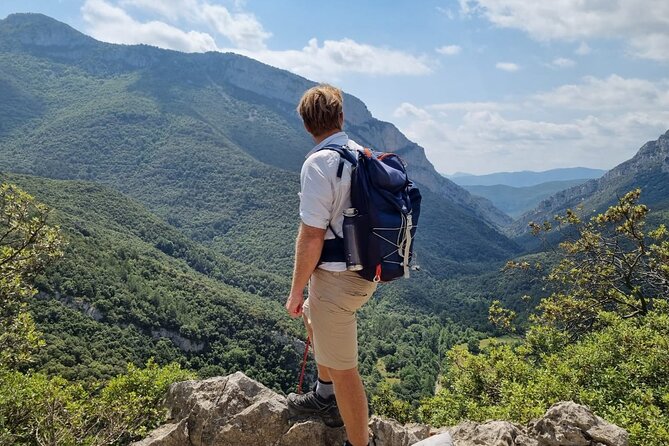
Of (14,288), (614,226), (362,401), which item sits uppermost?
(614,226)

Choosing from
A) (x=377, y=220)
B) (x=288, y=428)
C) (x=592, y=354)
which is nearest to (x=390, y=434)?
(x=288, y=428)

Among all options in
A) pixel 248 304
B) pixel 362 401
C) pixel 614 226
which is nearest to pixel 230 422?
pixel 362 401

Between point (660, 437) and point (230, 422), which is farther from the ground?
point (660, 437)

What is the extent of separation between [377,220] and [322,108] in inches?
45.2

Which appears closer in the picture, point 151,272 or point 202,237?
point 151,272

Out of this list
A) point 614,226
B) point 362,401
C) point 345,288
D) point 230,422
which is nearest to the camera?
point 345,288

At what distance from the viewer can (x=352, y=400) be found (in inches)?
160

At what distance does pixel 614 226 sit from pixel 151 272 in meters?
72.4

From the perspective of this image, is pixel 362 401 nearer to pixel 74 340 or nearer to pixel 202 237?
pixel 74 340

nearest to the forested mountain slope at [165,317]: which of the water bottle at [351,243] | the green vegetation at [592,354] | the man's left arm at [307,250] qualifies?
the green vegetation at [592,354]

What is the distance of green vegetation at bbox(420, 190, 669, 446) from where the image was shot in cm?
736

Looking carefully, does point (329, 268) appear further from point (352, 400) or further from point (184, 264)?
point (184, 264)

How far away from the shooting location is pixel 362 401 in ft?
13.5

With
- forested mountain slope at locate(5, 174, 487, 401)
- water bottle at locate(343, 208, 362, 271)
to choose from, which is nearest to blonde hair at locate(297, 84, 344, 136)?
water bottle at locate(343, 208, 362, 271)
